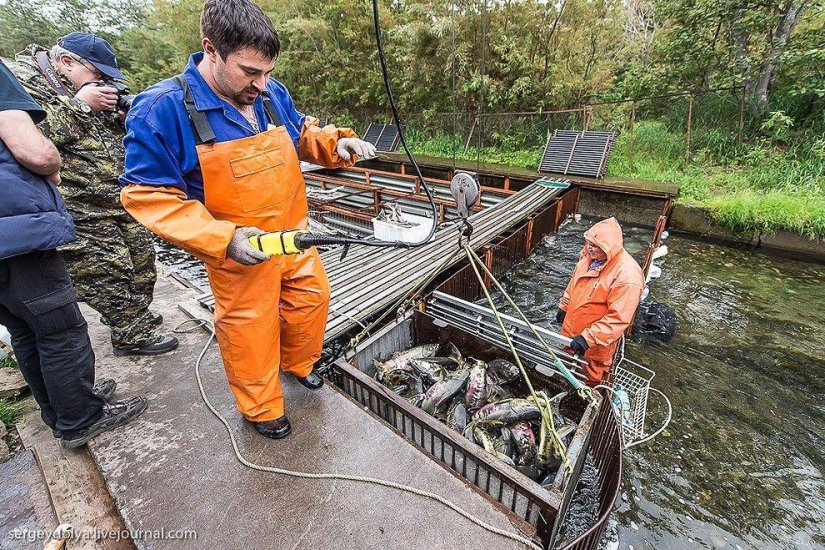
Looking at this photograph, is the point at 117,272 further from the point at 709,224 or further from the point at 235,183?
the point at 709,224

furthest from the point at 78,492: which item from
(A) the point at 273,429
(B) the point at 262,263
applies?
(B) the point at 262,263

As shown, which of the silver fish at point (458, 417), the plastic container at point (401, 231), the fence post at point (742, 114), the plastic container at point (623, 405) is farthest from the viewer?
the fence post at point (742, 114)

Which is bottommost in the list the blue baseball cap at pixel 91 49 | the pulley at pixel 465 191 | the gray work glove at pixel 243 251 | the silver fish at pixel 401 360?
the silver fish at pixel 401 360

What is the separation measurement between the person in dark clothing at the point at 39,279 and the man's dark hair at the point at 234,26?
30.4 inches

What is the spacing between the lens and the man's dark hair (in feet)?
4.29

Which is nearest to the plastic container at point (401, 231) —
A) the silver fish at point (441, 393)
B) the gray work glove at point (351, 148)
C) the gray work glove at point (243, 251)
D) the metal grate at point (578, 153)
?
the silver fish at point (441, 393)

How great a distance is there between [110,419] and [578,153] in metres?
9.21

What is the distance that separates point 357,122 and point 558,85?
853 centimetres

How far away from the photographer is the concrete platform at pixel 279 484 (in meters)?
1.49

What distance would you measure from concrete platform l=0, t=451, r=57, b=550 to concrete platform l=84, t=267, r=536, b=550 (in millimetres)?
233

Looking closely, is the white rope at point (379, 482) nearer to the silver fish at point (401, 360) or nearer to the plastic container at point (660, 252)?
the silver fish at point (401, 360)

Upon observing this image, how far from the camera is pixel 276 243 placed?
1440 mm

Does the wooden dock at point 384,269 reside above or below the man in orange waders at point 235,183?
below

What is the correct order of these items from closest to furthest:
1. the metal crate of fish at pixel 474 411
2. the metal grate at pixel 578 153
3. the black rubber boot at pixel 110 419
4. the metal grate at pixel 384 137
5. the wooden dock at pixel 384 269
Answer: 1. the metal crate of fish at pixel 474 411
2. the black rubber boot at pixel 110 419
3. the wooden dock at pixel 384 269
4. the metal grate at pixel 578 153
5. the metal grate at pixel 384 137
